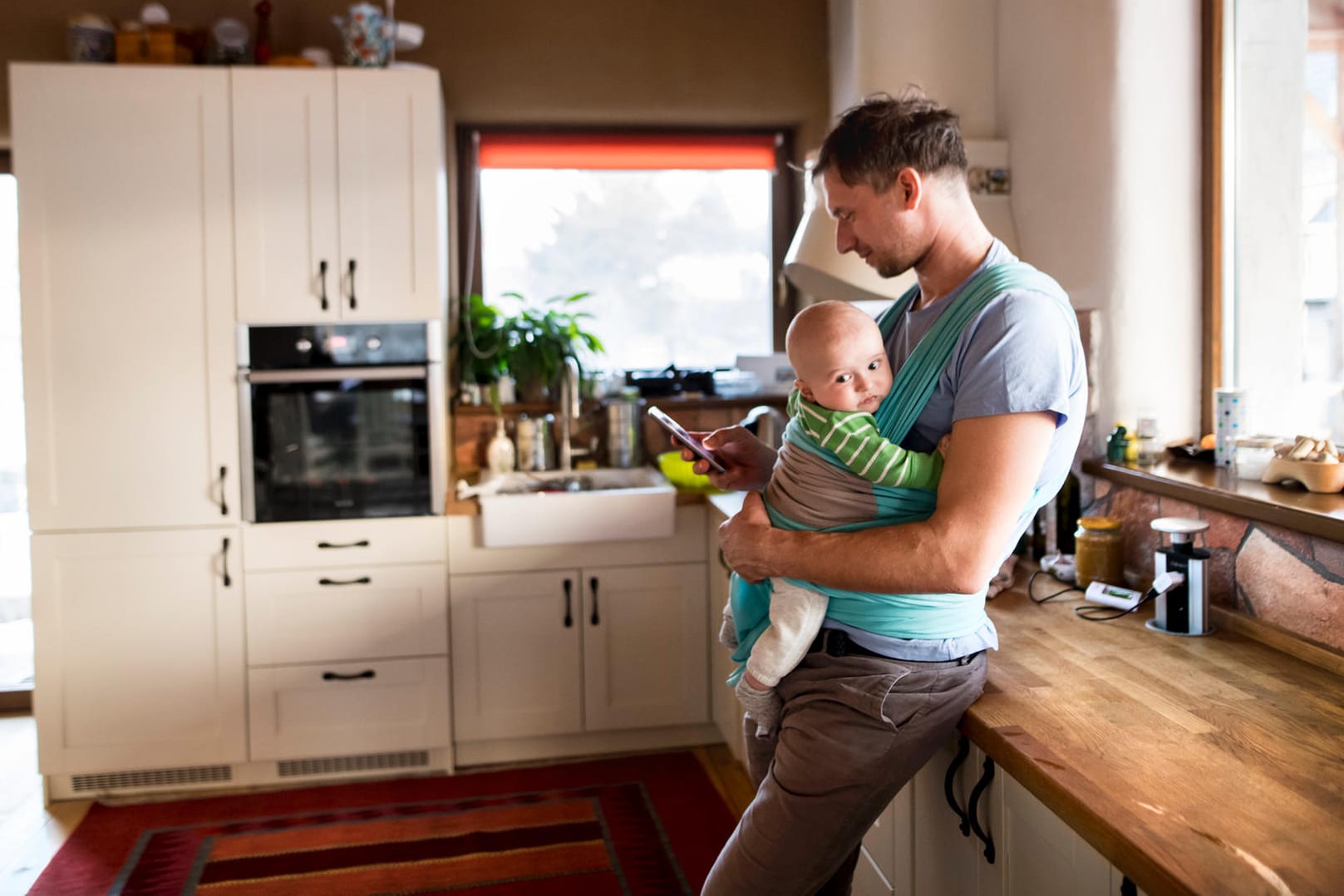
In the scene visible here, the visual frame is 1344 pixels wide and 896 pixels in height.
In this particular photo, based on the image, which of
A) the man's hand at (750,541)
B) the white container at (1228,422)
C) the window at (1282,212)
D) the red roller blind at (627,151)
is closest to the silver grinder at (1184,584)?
the white container at (1228,422)

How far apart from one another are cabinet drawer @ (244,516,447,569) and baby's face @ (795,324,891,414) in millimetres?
2071

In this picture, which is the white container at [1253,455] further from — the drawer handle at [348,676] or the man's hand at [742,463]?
the drawer handle at [348,676]

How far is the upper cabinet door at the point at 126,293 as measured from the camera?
3162 mm

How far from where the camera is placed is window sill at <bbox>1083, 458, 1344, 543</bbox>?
70.9 inches

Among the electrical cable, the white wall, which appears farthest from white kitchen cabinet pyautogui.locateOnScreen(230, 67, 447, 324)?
the electrical cable

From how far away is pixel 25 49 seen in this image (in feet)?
12.1

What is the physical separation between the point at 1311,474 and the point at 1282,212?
0.66 m

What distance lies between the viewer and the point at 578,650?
3.43m

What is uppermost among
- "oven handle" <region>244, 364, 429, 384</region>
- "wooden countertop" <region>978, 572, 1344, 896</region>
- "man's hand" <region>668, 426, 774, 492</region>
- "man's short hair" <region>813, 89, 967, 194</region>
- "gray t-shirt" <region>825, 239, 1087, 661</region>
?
"man's short hair" <region>813, 89, 967, 194</region>

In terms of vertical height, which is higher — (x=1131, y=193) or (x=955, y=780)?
(x=1131, y=193)

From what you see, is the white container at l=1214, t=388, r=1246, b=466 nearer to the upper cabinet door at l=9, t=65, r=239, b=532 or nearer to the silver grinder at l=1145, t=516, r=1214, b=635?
the silver grinder at l=1145, t=516, r=1214, b=635

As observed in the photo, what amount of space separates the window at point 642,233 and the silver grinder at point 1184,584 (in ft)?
7.64

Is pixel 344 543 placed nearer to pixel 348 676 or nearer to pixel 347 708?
pixel 348 676

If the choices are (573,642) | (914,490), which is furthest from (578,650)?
(914,490)
